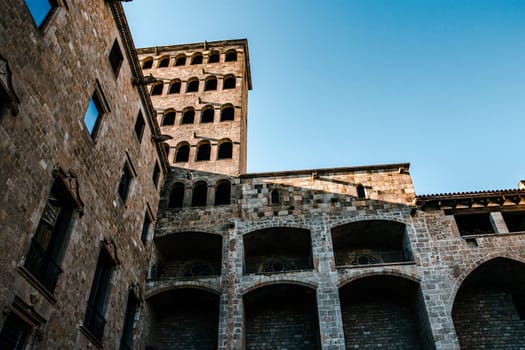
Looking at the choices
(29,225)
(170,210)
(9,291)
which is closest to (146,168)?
(170,210)

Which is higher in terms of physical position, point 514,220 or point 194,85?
point 194,85

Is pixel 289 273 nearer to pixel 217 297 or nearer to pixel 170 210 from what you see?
pixel 217 297

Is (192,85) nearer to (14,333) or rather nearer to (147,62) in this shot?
(147,62)

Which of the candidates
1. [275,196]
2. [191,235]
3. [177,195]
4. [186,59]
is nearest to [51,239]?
[191,235]

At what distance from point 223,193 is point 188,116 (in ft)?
22.5

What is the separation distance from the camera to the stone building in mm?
10094

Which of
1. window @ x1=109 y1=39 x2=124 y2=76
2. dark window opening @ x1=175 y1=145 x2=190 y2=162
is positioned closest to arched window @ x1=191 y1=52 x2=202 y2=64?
dark window opening @ x1=175 y1=145 x2=190 y2=162

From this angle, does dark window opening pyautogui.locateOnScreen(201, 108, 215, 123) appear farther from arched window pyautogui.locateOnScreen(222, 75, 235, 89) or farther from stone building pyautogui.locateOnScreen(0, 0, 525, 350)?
arched window pyautogui.locateOnScreen(222, 75, 235, 89)

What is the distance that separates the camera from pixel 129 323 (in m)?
16.0

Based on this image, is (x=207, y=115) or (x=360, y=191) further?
(x=207, y=115)

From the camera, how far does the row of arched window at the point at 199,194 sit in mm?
20741

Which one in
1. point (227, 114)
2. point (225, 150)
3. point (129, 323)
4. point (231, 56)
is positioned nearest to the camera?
point (129, 323)

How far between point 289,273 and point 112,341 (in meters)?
6.99

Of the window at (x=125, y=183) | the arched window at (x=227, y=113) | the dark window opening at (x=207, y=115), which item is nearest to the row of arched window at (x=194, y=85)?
the arched window at (x=227, y=113)
